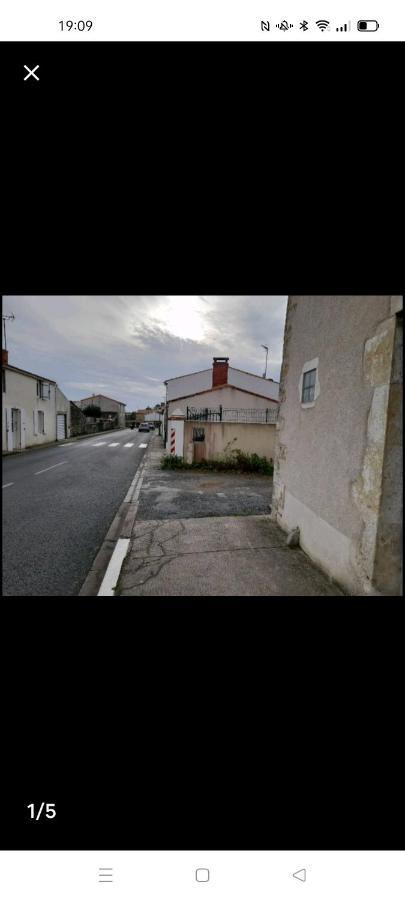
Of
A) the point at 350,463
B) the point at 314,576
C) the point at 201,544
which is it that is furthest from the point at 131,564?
the point at 350,463

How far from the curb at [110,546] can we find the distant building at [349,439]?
2.13 metres

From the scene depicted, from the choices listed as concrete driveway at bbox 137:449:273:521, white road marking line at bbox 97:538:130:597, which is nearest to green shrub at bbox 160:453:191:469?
concrete driveway at bbox 137:449:273:521

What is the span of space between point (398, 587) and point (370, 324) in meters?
1.94

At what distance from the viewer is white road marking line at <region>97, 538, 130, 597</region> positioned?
8.77ft

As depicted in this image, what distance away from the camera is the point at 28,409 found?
626 inches

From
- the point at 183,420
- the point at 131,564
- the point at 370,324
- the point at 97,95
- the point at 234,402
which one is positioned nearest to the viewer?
the point at 97,95

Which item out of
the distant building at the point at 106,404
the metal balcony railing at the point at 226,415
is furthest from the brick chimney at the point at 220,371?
the distant building at the point at 106,404

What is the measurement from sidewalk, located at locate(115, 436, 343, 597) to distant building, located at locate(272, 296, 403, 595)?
0.88 feet

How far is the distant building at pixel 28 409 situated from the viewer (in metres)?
14.0

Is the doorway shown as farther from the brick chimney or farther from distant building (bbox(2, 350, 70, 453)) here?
the brick chimney

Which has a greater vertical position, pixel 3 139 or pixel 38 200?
pixel 3 139

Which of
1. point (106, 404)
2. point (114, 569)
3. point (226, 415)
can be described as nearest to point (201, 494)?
point (114, 569)

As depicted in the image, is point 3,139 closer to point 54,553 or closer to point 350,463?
point 350,463

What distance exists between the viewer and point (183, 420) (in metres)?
9.15
